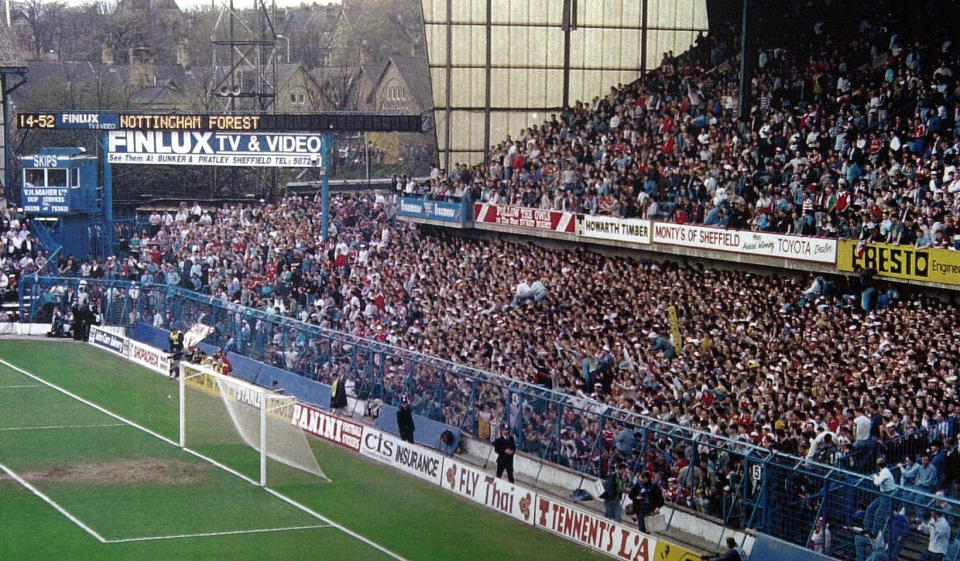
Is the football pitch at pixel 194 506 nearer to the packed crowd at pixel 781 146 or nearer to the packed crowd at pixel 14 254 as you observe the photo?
the packed crowd at pixel 781 146

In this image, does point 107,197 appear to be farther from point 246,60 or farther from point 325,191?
point 246,60

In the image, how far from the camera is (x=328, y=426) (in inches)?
1152

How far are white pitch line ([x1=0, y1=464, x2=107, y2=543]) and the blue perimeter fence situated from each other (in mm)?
8433

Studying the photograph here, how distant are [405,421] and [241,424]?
11.9 ft

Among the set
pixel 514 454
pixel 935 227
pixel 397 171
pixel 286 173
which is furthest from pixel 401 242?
pixel 397 171

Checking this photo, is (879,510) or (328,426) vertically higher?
(879,510)

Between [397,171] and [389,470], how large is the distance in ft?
197

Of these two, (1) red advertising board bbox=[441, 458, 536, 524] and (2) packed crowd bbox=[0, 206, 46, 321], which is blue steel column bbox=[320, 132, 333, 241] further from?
(1) red advertising board bbox=[441, 458, 536, 524]

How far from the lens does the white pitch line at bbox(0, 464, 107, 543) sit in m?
21.6

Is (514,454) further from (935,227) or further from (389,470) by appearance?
(935,227)

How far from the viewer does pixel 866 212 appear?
2695 cm

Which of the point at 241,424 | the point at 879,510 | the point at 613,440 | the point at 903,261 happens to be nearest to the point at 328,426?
the point at 241,424

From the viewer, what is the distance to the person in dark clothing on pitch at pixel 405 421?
2723cm

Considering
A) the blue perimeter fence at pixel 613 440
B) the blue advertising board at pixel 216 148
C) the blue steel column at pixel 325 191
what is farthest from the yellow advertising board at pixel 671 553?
the blue advertising board at pixel 216 148
